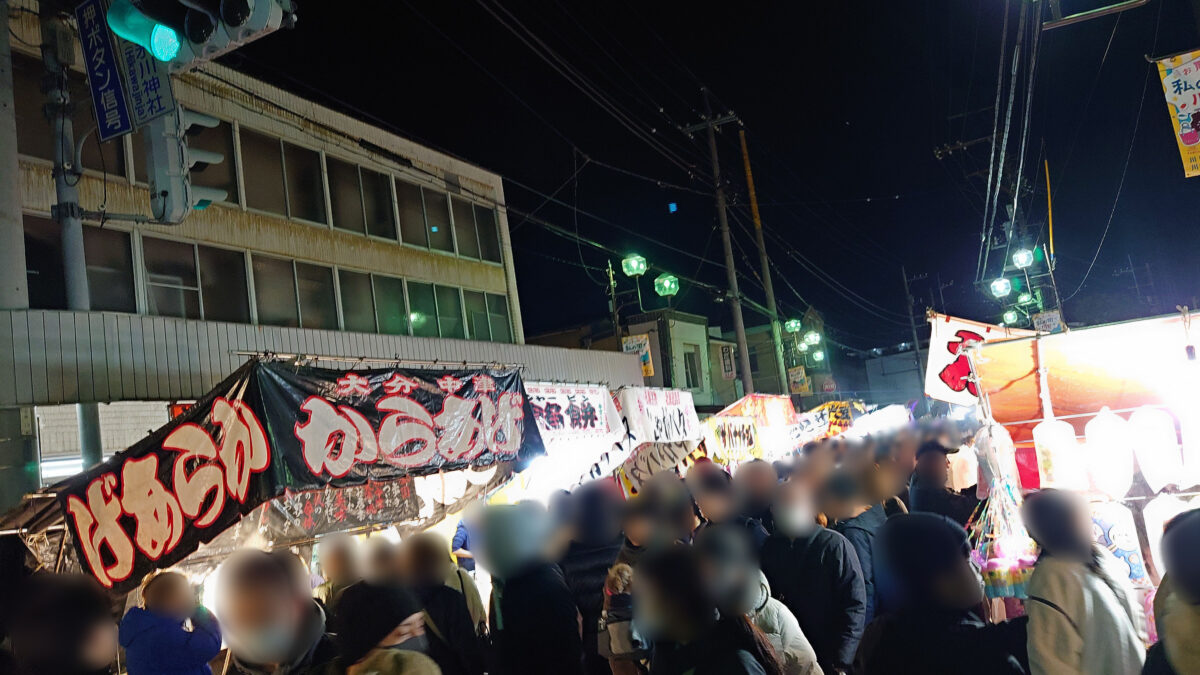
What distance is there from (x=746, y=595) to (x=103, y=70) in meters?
9.11

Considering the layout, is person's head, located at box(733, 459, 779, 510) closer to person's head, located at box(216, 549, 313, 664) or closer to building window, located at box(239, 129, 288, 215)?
person's head, located at box(216, 549, 313, 664)

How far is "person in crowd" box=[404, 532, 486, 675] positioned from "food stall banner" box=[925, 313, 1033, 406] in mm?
5410

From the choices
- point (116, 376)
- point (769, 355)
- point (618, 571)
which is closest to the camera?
point (618, 571)

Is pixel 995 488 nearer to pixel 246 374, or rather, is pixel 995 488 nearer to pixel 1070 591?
pixel 1070 591

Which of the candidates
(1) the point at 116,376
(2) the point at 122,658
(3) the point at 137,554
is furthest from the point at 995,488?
(1) the point at 116,376

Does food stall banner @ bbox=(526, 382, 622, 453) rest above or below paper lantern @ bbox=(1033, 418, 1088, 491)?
above

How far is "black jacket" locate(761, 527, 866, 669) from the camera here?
4.53m

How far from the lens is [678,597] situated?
2.84 metres

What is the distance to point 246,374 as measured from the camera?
21.4 feet

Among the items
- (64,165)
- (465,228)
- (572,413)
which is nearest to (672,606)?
(572,413)

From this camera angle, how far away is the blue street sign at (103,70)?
325 inches

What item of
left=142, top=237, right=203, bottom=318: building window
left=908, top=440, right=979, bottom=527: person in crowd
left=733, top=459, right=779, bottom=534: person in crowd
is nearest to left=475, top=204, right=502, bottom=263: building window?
left=142, top=237, right=203, bottom=318: building window

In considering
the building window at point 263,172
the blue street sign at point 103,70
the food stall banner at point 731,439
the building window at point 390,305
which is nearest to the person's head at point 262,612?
the blue street sign at point 103,70

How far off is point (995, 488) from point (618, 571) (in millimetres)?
3805
